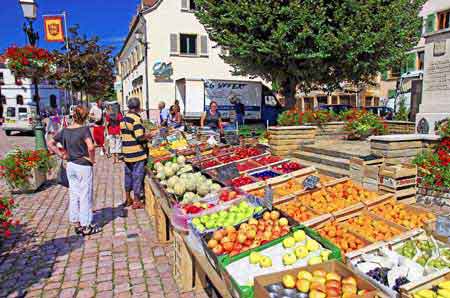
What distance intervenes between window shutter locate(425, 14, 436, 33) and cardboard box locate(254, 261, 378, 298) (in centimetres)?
2768

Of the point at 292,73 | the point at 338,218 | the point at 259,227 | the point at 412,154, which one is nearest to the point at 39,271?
the point at 259,227

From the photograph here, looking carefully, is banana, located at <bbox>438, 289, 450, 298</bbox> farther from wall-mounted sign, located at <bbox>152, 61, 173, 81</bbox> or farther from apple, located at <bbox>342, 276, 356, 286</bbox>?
wall-mounted sign, located at <bbox>152, 61, 173, 81</bbox>

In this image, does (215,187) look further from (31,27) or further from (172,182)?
(31,27)

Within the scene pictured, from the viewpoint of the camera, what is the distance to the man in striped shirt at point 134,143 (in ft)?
19.1

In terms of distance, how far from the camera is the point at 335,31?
35.5 feet

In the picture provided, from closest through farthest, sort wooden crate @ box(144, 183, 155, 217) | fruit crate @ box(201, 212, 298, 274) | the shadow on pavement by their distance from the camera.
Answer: fruit crate @ box(201, 212, 298, 274), the shadow on pavement, wooden crate @ box(144, 183, 155, 217)

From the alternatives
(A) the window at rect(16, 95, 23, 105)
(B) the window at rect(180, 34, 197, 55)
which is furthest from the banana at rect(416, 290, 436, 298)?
(A) the window at rect(16, 95, 23, 105)

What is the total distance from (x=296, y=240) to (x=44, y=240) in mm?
4041

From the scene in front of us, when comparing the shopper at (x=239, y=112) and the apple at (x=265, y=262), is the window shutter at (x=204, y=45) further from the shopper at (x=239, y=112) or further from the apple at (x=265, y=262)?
the apple at (x=265, y=262)

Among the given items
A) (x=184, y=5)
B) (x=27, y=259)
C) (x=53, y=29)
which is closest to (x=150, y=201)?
(x=27, y=259)

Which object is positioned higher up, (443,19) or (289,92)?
(443,19)

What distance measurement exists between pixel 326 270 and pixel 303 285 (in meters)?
0.30

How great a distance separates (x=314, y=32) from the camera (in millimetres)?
10680

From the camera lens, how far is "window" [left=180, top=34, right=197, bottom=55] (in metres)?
22.2
